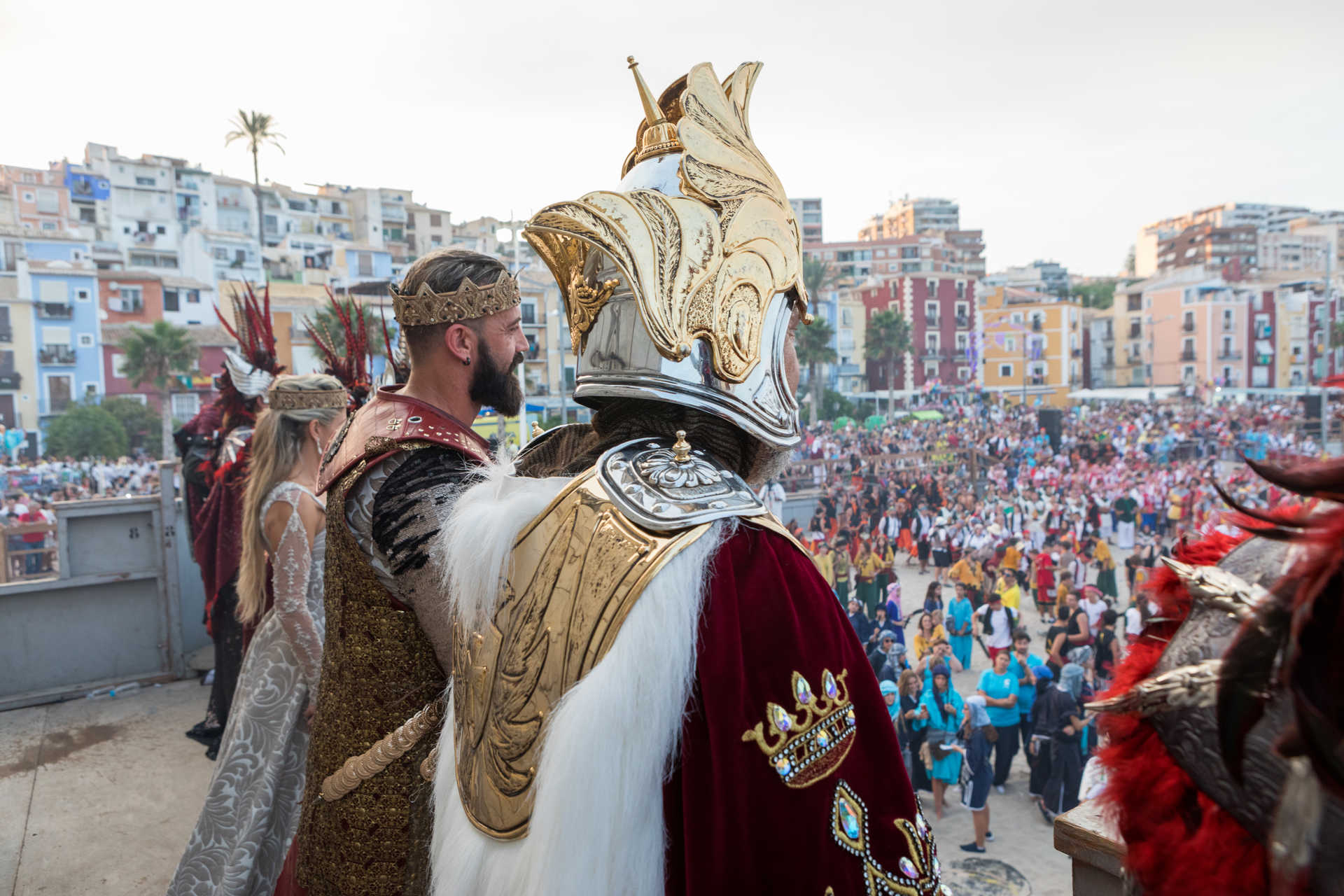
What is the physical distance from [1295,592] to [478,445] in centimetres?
167

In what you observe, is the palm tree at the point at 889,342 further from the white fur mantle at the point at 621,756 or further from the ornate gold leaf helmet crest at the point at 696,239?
the white fur mantle at the point at 621,756

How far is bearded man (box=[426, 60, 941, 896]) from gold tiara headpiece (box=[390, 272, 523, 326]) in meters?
0.56

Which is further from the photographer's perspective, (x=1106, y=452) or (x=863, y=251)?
(x=863, y=251)

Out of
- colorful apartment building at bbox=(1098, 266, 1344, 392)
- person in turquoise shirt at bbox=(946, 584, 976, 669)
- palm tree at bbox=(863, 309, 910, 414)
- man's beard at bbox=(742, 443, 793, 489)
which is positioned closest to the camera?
man's beard at bbox=(742, 443, 793, 489)

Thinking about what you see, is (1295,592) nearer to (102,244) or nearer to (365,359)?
(365,359)

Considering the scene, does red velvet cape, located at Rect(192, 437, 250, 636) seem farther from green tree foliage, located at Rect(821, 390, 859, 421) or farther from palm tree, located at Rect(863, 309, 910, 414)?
palm tree, located at Rect(863, 309, 910, 414)

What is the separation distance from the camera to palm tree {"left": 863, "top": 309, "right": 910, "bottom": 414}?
539 inches

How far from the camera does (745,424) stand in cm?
150

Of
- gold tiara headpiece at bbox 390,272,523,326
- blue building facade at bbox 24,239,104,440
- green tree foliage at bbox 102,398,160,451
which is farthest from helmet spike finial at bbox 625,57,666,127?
green tree foliage at bbox 102,398,160,451

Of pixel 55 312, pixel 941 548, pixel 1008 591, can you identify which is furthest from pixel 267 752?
pixel 55 312

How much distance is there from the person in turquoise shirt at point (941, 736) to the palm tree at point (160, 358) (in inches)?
1058

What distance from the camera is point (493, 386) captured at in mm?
2197

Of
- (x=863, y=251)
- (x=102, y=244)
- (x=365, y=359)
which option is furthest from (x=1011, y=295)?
(x=102, y=244)

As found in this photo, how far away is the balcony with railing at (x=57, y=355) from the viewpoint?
24.3 m
